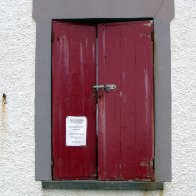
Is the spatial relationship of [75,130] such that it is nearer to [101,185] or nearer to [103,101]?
[103,101]

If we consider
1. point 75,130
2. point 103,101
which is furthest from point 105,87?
point 75,130

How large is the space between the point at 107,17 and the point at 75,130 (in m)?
1.19

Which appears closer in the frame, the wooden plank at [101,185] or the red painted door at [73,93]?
the wooden plank at [101,185]

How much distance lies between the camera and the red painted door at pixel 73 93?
560 cm

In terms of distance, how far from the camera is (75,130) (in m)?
5.63

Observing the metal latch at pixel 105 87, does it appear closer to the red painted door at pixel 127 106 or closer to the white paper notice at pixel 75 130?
the red painted door at pixel 127 106

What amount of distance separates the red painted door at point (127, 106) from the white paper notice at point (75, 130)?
174 millimetres

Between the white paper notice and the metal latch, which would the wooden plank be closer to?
the white paper notice

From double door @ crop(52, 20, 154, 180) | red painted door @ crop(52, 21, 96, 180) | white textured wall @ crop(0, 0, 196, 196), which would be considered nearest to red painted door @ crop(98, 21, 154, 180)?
double door @ crop(52, 20, 154, 180)

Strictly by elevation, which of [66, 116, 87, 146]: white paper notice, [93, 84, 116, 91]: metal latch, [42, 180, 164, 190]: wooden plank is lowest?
[42, 180, 164, 190]: wooden plank

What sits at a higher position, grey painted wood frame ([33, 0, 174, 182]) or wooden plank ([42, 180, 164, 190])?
grey painted wood frame ([33, 0, 174, 182])

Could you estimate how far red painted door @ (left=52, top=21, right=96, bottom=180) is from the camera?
5.60 meters

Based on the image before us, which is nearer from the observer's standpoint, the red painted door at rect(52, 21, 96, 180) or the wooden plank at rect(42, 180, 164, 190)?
the wooden plank at rect(42, 180, 164, 190)

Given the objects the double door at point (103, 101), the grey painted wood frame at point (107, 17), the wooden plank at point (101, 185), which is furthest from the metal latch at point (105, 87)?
the wooden plank at point (101, 185)
